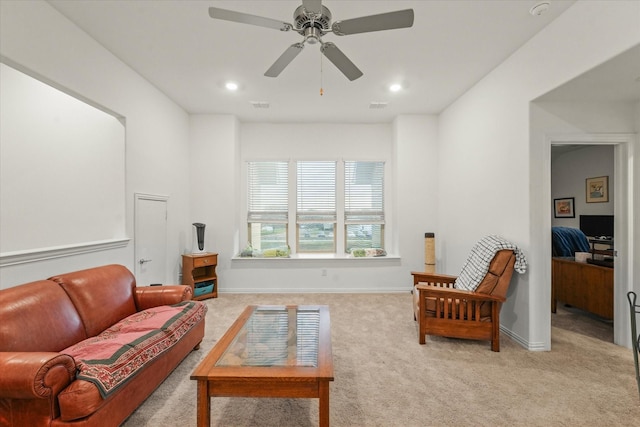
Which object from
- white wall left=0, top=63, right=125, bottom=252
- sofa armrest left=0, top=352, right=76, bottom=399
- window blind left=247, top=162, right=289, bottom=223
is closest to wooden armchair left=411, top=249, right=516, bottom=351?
sofa armrest left=0, top=352, right=76, bottom=399

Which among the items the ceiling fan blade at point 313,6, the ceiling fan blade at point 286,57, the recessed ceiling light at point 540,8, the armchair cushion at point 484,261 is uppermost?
the recessed ceiling light at point 540,8

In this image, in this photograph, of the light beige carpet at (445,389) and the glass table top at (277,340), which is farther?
the light beige carpet at (445,389)

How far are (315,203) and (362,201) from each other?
2.85 ft

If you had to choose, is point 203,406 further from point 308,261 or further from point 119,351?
point 308,261

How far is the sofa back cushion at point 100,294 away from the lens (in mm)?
2266

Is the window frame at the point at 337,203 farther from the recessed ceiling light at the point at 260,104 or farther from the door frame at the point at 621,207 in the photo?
the door frame at the point at 621,207

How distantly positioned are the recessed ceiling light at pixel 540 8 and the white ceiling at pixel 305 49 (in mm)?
→ 36

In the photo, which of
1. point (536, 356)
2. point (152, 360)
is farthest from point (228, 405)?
point (536, 356)

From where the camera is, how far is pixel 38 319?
190 cm

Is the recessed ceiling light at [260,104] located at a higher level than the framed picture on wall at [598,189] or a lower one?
higher

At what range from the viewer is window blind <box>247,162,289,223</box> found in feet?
17.8

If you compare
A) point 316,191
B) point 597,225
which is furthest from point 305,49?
point 597,225

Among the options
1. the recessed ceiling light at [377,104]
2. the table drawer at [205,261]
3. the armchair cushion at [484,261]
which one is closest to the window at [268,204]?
the table drawer at [205,261]

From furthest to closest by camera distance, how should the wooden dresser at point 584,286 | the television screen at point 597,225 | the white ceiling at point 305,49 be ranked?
the television screen at point 597,225
the wooden dresser at point 584,286
the white ceiling at point 305,49
